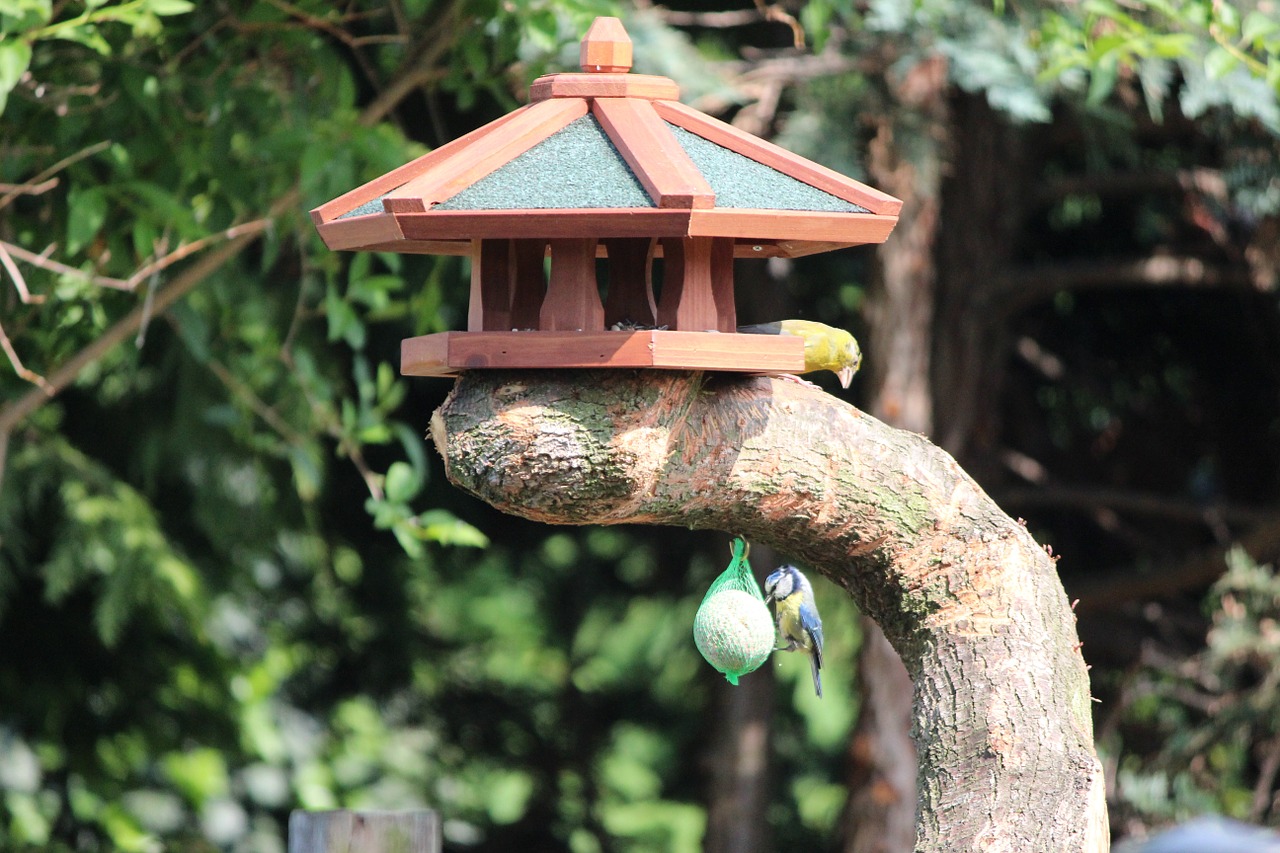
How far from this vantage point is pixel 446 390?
4461mm

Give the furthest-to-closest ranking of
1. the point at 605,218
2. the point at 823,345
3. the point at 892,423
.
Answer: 1. the point at 892,423
2. the point at 823,345
3. the point at 605,218

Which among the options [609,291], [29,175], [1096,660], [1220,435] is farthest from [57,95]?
[1220,435]

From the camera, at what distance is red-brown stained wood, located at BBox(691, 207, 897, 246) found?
4.68ft

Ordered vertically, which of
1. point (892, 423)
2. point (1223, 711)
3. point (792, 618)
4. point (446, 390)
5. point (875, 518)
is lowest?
point (1223, 711)

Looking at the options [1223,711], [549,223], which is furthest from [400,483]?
[1223,711]

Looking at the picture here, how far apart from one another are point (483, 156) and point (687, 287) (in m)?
0.26

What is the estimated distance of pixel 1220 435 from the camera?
4789mm

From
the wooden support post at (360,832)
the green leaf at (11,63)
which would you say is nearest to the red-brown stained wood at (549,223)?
the green leaf at (11,63)

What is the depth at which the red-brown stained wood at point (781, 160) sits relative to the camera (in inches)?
60.4

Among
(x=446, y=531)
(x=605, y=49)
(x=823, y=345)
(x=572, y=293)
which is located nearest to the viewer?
(x=572, y=293)

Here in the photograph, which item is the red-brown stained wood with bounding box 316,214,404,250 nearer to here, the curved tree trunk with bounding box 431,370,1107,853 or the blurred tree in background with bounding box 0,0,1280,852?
the curved tree trunk with bounding box 431,370,1107,853

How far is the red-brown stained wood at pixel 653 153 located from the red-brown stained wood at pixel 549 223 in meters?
0.02

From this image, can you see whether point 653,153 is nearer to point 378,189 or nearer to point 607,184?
point 607,184

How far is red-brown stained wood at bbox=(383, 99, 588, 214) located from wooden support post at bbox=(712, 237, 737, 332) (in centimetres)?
22
